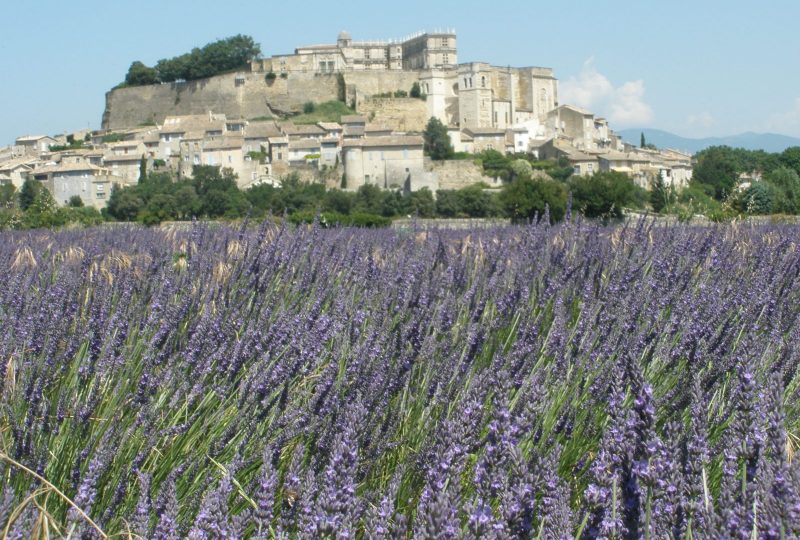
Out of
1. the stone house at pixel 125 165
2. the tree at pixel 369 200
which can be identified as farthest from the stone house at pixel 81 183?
the tree at pixel 369 200

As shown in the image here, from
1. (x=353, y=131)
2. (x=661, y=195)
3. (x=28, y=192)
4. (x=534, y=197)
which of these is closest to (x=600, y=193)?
(x=534, y=197)

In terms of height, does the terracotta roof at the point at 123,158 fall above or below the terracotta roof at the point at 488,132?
below

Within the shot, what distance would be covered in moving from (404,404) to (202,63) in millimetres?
79229

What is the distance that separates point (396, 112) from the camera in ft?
238

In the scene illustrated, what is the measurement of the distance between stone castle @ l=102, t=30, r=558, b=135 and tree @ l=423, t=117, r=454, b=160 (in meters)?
5.27

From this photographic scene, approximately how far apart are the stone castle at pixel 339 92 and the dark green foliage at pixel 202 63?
132 centimetres

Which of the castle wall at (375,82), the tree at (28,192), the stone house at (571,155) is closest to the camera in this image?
the tree at (28,192)

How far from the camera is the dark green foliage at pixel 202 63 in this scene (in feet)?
256

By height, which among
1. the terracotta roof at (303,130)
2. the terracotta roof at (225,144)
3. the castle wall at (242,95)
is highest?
the castle wall at (242,95)

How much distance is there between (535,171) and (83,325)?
191 feet

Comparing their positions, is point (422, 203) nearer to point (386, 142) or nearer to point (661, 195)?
point (386, 142)

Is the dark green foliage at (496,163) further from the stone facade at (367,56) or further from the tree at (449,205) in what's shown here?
the stone facade at (367,56)

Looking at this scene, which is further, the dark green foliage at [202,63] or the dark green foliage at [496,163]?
the dark green foliage at [202,63]

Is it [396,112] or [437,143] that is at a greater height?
[396,112]
